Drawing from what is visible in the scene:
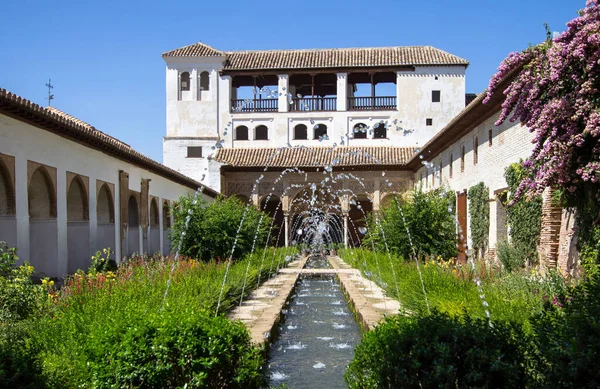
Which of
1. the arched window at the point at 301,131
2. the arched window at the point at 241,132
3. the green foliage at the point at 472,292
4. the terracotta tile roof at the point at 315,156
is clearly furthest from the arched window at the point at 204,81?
the green foliage at the point at 472,292

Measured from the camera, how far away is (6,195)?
518 inches

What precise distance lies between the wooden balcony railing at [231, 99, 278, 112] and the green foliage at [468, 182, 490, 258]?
60.3ft

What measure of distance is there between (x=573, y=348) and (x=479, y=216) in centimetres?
1662

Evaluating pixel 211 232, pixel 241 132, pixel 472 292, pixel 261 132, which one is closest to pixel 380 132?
pixel 261 132

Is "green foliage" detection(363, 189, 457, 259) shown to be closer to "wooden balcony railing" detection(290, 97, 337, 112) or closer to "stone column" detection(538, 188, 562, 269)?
"stone column" detection(538, 188, 562, 269)

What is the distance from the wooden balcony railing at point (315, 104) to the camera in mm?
36875

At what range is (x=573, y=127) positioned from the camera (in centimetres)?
997

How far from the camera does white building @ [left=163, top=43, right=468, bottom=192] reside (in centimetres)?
3566

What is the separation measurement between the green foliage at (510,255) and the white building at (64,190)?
10.5 m

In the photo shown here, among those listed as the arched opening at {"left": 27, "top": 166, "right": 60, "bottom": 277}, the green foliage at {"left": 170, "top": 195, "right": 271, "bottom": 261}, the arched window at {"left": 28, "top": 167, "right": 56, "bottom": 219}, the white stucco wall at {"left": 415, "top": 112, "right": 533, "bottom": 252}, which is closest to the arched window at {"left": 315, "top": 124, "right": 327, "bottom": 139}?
the white stucco wall at {"left": 415, "top": 112, "right": 533, "bottom": 252}

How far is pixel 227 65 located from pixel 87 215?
A: 67.3 feet

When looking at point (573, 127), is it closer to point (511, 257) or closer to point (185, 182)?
point (511, 257)

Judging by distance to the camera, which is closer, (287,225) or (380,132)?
(380,132)

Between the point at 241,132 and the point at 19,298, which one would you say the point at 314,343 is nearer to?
the point at 19,298
